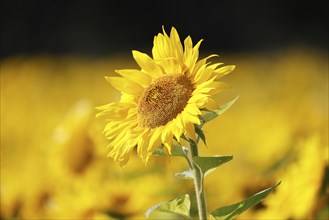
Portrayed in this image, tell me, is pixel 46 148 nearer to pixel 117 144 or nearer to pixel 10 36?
pixel 117 144

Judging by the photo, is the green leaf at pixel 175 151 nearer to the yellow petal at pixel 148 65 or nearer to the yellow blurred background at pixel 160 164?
the yellow petal at pixel 148 65

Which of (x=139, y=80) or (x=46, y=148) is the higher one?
(x=139, y=80)

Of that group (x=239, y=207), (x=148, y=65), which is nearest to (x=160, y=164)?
(x=148, y=65)

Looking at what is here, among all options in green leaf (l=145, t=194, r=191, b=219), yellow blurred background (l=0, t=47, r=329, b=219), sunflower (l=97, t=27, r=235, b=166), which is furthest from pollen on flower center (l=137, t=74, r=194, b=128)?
yellow blurred background (l=0, t=47, r=329, b=219)

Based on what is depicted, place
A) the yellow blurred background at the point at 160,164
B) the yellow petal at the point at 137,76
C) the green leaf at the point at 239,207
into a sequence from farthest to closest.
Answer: the yellow blurred background at the point at 160,164, the yellow petal at the point at 137,76, the green leaf at the point at 239,207

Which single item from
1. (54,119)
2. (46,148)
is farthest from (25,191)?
(54,119)

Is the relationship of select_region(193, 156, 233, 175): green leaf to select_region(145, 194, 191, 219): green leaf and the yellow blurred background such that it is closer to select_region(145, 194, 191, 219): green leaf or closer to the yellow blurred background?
select_region(145, 194, 191, 219): green leaf

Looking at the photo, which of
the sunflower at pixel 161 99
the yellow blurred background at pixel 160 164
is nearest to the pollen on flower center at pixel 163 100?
the sunflower at pixel 161 99

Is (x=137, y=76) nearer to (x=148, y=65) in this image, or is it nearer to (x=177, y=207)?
(x=148, y=65)
